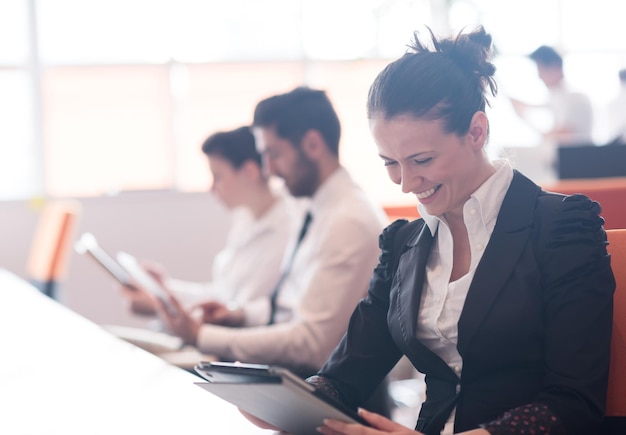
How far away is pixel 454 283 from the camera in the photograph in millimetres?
1604

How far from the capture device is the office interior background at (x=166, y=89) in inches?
255

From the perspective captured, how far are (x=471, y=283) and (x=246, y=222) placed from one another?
2.60 m

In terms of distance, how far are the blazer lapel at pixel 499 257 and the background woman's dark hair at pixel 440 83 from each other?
15 centimetres

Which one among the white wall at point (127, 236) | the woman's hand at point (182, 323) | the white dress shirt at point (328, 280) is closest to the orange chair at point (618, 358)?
the white dress shirt at point (328, 280)

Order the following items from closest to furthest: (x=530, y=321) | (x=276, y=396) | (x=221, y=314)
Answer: (x=276, y=396), (x=530, y=321), (x=221, y=314)

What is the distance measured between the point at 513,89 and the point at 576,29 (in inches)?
28.4

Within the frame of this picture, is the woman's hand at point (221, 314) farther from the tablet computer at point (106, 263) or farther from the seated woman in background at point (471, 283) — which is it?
the seated woman in background at point (471, 283)

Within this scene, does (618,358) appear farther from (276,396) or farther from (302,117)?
(302,117)

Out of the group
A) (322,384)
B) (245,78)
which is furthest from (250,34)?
(322,384)

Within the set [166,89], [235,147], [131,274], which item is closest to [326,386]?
[131,274]

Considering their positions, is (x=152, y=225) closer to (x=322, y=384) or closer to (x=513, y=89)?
(x=513, y=89)

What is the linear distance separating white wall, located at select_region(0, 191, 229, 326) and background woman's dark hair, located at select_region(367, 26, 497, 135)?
498 cm

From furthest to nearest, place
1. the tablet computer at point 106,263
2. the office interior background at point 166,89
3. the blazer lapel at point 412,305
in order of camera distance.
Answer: the office interior background at point 166,89 → the tablet computer at point 106,263 → the blazer lapel at point 412,305

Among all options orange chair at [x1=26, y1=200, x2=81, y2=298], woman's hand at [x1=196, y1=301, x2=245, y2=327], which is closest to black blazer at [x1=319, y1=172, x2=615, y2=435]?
woman's hand at [x1=196, y1=301, x2=245, y2=327]
